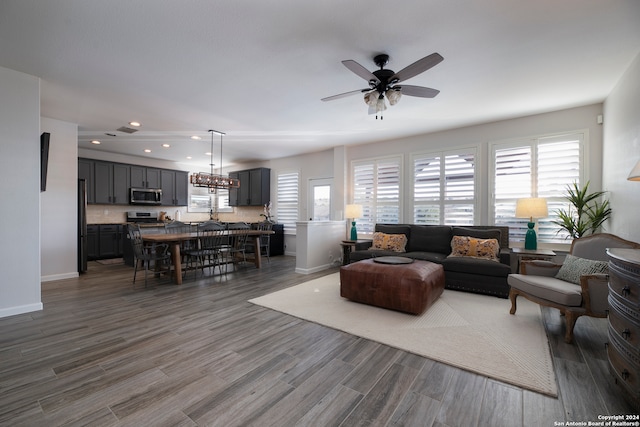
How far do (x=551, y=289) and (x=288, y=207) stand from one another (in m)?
6.14

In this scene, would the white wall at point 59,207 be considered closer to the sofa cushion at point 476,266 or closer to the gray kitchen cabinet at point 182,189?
the gray kitchen cabinet at point 182,189

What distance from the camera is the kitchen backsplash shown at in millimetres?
7070

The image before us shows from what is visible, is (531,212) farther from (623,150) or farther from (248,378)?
(248,378)

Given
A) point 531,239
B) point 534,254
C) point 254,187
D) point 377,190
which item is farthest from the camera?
point 254,187

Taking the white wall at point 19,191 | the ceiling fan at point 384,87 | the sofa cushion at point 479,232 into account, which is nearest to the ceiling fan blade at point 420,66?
the ceiling fan at point 384,87

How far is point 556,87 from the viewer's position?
3.42 m

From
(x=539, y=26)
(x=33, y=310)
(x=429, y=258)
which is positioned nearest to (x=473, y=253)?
(x=429, y=258)

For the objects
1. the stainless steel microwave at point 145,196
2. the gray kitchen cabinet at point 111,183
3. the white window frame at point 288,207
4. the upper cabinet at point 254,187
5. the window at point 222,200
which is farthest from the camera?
the window at point 222,200

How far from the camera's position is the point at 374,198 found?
237 inches

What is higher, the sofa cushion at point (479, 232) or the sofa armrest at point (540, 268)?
the sofa cushion at point (479, 232)

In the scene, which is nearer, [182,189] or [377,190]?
[377,190]

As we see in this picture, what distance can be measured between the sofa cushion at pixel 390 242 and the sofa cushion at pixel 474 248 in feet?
2.76

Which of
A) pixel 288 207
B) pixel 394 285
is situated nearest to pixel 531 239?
pixel 394 285

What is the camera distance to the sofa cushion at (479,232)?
170 inches
